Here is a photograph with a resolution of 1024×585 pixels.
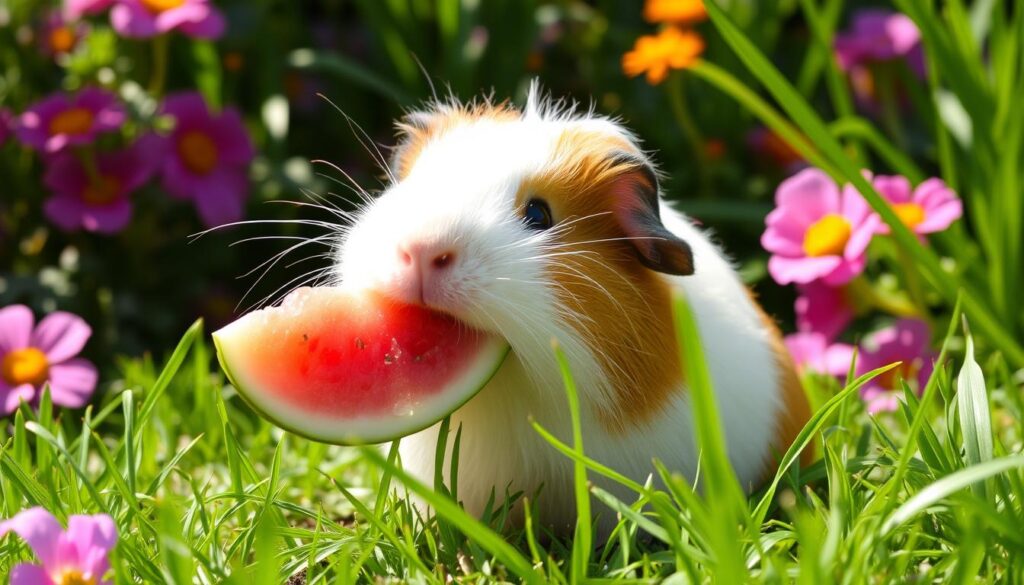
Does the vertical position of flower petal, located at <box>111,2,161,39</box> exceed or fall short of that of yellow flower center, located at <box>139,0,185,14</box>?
it falls short

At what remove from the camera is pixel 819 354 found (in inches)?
150

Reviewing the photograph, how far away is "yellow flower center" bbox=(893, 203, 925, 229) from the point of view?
3545 millimetres

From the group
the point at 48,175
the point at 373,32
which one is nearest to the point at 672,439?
the point at 48,175

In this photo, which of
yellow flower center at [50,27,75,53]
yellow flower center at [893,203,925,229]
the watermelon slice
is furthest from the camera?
yellow flower center at [50,27,75,53]

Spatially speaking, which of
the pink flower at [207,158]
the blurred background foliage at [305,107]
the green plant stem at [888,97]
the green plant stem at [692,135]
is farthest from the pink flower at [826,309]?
the pink flower at [207,158]

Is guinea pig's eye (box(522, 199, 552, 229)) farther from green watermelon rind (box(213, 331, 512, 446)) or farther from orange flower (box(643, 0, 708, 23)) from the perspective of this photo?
orange flower (box(643, 0, 708, 23))

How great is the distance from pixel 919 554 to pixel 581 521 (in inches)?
25.8

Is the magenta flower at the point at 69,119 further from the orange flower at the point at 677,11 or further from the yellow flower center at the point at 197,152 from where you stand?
the orange flower at the point at 677,11

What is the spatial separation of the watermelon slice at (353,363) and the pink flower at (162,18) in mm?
2073

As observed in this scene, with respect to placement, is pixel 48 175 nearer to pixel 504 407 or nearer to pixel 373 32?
pixel 373 32

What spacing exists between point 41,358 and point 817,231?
240cm

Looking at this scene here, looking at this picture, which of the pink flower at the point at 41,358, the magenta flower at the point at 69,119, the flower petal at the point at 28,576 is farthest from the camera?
the magenta flower at the point at 69,119

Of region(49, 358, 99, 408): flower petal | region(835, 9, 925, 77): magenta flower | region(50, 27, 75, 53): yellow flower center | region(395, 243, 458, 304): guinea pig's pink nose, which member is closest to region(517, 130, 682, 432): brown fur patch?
region(395, 243, 458, 304): guinea pig's pink nose

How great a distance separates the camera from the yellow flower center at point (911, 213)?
11.6ft
